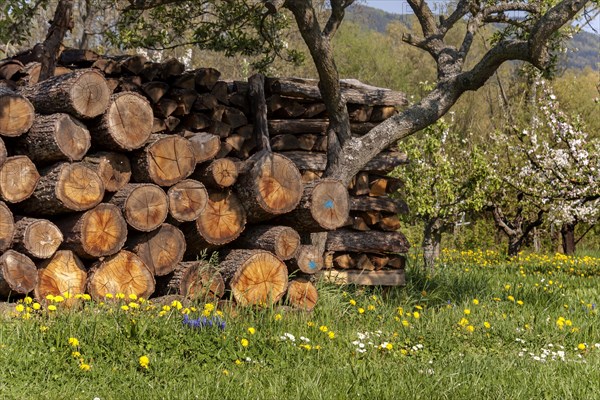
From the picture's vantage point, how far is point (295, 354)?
5.78 m

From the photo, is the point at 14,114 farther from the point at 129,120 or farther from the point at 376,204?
the point at 376,204

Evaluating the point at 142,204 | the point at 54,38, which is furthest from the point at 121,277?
the point at 54,38

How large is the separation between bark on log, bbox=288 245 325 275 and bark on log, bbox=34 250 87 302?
2011 millimetres

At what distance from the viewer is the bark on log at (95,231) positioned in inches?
256

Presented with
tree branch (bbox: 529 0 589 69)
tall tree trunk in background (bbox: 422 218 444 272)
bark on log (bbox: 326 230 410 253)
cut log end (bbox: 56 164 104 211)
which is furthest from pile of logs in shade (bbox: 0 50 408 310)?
tall tree trunk in background (bbox: 422 218 444 272)

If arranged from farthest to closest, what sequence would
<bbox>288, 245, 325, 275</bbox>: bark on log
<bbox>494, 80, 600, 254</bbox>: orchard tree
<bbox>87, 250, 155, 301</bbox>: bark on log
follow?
<bbox>494, 80, 600, 254</bbox>: orchard tree < <bbox>288, 245, 325, 275</bbox>: bark on log < <bbox>87, 250, 155, 301</bbox>: bark on log

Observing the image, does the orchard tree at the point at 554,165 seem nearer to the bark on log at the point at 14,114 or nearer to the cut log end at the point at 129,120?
the cut log end at the point at 129,120

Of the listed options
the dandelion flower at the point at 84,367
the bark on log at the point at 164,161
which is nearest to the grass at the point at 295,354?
the dandelion flower at the point at 84,367

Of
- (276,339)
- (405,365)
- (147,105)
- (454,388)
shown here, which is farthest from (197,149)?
(454,388)

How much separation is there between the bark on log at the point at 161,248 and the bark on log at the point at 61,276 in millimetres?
527

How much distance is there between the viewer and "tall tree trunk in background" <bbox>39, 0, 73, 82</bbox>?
25.4 feet

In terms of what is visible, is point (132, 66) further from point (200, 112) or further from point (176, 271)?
point (176, 271)

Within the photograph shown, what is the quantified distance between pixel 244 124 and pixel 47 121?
262 centimetres

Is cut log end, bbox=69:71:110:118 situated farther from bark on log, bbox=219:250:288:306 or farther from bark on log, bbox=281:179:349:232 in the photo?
bark on log, bbox=281:179:349:232
